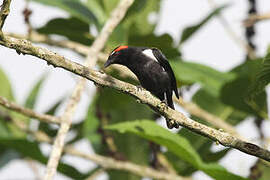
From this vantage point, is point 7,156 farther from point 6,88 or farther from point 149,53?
point 149,53

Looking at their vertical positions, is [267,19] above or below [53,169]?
above

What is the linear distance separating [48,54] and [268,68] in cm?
129

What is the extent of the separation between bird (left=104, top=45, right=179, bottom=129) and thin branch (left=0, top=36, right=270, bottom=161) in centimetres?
112

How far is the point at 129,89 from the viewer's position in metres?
3.08

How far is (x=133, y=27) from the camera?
6191mm

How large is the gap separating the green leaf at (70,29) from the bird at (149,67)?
133 cm

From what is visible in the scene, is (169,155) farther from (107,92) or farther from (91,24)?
(91,24)

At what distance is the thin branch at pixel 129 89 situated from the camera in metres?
2.95

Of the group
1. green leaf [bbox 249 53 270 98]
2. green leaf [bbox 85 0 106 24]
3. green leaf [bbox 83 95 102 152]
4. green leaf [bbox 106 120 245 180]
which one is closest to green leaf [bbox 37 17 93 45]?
green leaf [bbox 85 0 106 24]

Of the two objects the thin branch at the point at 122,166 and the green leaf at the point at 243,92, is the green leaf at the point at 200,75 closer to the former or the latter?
the green leaf at the point at 243,92

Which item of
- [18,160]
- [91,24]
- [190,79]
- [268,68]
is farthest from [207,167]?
[18,160]

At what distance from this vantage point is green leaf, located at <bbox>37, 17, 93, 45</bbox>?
18.4ft

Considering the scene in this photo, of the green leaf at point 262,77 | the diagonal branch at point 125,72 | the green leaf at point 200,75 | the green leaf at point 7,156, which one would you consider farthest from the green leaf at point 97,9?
the green leaf at point 262,77

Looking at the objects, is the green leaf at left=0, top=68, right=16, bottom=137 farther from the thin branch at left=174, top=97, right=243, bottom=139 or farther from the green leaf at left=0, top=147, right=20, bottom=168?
the thin branch at left=174, top=97, right=243, bottom=139
